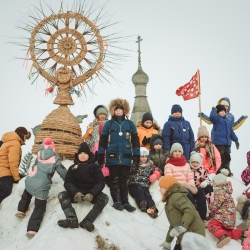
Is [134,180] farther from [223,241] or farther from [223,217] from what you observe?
[223,241]

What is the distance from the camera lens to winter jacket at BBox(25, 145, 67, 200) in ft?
17.0

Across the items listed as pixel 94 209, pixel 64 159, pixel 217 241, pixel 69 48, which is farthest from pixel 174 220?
pixel 69 48

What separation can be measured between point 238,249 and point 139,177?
6.69 ft

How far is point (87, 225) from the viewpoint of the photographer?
435 cm

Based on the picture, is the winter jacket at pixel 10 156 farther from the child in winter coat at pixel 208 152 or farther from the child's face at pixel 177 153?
the child in winter coat at pixel 208 152

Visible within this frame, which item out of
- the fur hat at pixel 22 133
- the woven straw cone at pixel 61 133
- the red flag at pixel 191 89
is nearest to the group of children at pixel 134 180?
the woven straw cone at pixel 61 133

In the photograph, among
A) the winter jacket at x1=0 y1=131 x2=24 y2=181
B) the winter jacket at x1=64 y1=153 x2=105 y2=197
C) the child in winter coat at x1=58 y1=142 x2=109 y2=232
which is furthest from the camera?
the winter jacket at x1=0 y1=131 x2=24 y2=181

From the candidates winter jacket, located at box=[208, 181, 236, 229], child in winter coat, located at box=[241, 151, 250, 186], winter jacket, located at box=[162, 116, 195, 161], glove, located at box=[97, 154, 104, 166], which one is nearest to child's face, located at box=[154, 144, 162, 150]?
winter jacket, located at box=[162, 116, 195, 161]

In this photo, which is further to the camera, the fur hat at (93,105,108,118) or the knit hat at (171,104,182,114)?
the fur hat at (93,105,108,118)

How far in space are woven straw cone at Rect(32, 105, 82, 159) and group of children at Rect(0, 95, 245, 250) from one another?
0.62 meters

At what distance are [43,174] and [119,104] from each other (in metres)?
1.85

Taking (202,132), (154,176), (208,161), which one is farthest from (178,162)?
(202,132)

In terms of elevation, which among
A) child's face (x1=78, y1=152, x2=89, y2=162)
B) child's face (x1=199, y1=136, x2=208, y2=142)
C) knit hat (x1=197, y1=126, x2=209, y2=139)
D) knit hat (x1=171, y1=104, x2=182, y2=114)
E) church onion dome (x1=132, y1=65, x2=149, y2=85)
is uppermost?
church onion dome (x1=132, y1=65, x2=149, y2=85)

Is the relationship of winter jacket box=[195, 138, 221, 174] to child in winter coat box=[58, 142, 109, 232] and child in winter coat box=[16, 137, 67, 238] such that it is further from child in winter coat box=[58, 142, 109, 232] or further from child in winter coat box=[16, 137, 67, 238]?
child in winter coat box=[16, 137, 67, 238]
